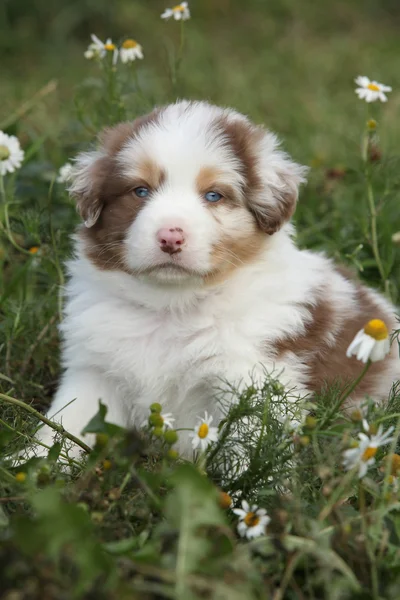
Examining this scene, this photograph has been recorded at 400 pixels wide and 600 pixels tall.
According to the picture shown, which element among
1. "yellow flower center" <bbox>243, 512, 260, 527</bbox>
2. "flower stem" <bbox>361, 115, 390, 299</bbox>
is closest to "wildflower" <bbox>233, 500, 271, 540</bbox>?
"yellow flower center" <bbox>243, 512, 260, 527</bbox>

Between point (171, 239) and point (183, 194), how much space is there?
0.86 feet

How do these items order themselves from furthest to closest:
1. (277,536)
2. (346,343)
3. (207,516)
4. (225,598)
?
(346,343), (277,536), (207,516), (225,598)

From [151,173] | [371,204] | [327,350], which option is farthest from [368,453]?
[371,204]

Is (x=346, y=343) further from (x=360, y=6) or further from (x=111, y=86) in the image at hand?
(x=360, y=6)

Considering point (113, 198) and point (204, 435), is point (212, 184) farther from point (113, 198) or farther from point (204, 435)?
point (204, 435)

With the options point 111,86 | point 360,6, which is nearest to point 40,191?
point 111,86

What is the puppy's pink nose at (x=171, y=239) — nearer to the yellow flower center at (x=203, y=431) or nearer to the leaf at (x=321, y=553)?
the yellow flower center at (x=203, y=431)

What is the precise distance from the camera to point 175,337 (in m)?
3.69

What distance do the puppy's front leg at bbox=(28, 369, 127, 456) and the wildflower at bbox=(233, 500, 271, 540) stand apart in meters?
1.13

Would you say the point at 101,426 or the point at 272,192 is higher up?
the point at 272,192

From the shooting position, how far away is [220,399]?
3.46 m

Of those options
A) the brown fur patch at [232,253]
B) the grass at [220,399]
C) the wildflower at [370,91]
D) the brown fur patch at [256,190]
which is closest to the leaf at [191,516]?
the grass at [220,399]

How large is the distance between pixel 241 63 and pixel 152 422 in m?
7.52

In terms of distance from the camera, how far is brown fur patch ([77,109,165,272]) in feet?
11.6
